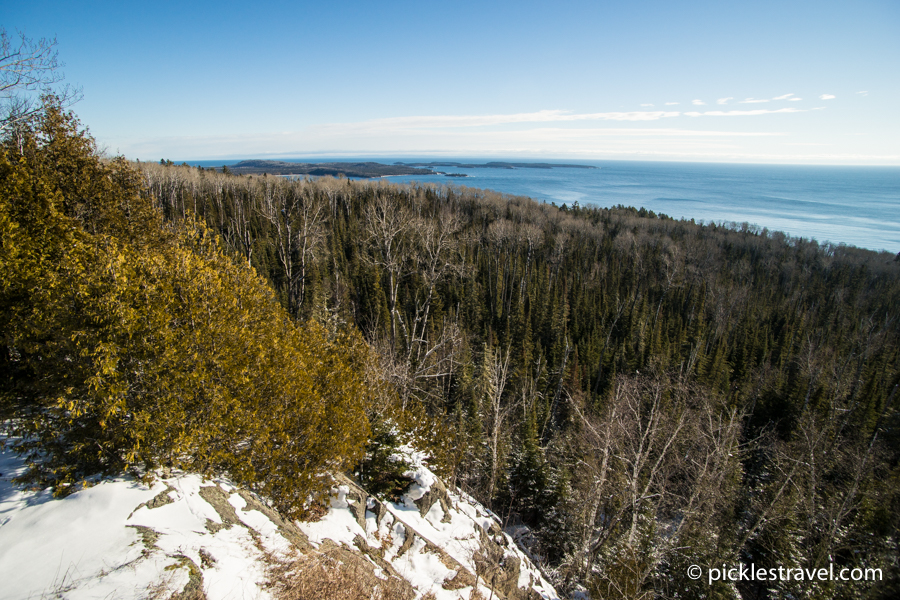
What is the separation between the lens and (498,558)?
11.5 metres

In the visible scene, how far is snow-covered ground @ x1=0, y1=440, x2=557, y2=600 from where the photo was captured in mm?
5125

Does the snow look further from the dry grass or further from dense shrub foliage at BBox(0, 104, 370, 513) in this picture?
dense shrub foliage at BBox(0, 104, 370, 513)

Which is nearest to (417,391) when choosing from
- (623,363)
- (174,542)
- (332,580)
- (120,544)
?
(332,580)

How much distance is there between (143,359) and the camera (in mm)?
6555

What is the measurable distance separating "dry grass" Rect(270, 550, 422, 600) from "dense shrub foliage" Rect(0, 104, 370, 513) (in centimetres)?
154

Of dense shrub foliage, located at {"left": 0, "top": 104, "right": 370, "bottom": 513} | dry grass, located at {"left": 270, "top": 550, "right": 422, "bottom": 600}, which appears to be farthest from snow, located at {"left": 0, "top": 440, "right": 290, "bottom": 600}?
dense shrub foliage, located at {"left": 0, "top": 104, "right": 370, "bottom": 513}

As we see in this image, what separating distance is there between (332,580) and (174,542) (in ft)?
8.22

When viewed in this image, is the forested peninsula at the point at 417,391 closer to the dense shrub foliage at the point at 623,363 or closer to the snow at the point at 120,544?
the dense shrub foliage at the point at 623,363

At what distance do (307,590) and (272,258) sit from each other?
66787 millimetres

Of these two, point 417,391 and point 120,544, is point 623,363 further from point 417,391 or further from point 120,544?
point 120,544

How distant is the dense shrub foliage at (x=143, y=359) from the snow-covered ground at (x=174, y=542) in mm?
505

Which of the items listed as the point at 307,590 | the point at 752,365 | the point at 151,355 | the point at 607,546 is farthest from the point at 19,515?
the point at 752,365

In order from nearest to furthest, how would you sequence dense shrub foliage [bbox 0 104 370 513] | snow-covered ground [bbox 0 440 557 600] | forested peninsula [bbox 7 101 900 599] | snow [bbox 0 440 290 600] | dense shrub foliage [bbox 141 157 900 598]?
snow [bbox 0 440 290 600]
snow-covered ground [bbox 0 440 557 600]
dense shrub foliage [bbox 0 104 370 513]
forested peninsula [bbox 7 101 900 599]
dense shrub foliage [bbox 141 157 900 598]

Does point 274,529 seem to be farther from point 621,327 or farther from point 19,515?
point 621,327
